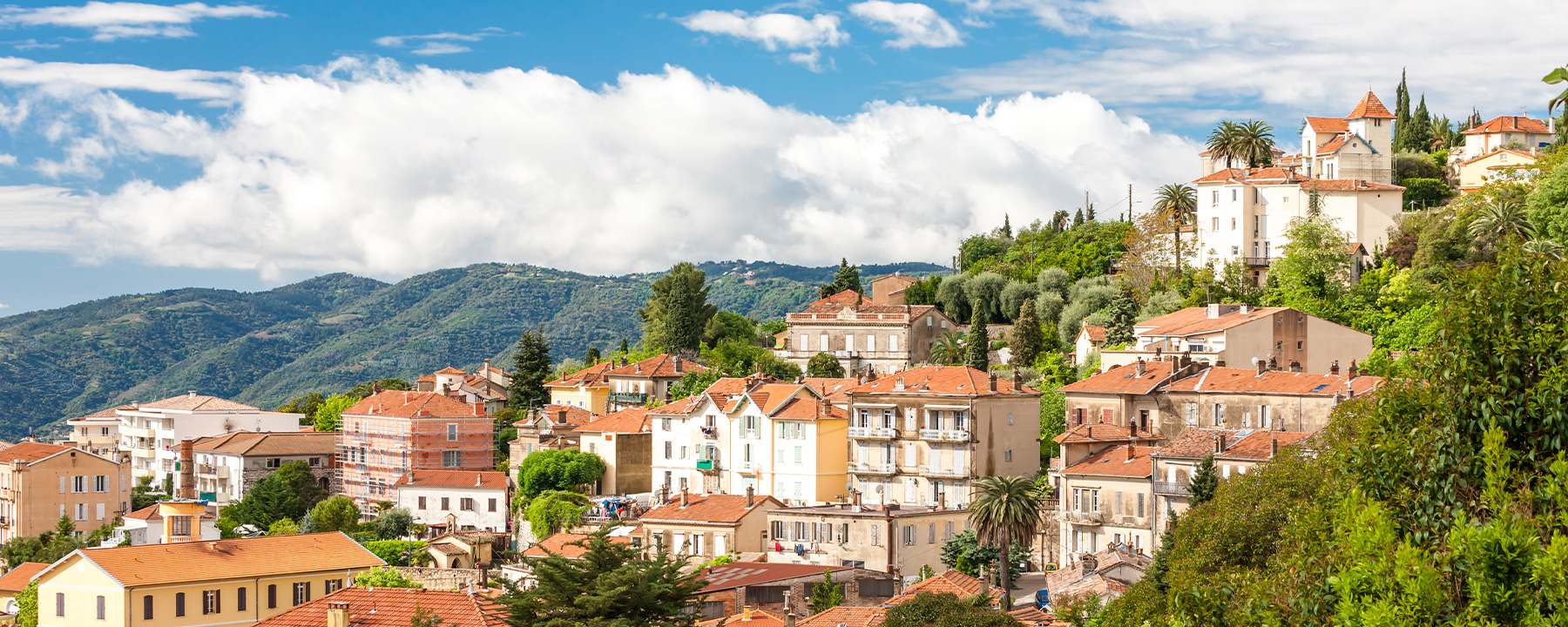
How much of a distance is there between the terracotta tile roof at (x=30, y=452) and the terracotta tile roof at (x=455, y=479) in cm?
3009

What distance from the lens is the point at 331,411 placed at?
343 feet

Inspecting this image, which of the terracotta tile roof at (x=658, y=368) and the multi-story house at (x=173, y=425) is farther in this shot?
the multi-story house at (x=173, y=425)

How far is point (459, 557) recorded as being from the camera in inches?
2606

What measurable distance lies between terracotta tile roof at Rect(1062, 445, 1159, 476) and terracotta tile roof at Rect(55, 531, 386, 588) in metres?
26.5

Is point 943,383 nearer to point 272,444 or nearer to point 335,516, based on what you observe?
point 335,516

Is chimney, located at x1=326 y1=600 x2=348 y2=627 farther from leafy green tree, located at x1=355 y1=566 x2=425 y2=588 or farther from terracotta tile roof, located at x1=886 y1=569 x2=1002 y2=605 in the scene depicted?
terracotta tile roof, located at x1=886 y1=569 x2=1002 y2=605

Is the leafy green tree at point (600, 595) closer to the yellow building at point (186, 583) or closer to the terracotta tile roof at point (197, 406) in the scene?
the yellow building at point (186, 583)

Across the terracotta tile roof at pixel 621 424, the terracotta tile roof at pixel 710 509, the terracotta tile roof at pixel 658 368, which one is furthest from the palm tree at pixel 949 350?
the terracotta tile roof at pixel 710 509

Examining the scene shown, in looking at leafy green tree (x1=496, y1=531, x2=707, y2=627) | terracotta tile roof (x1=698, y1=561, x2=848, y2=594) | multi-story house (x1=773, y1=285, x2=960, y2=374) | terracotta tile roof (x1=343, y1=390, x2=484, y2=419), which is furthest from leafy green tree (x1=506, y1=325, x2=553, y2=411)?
leafy green tree (x1=496, y1=531, x2=707, y2=627)

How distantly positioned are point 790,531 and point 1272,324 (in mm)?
23633

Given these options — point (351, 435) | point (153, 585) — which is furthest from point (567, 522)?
point (351, 435)

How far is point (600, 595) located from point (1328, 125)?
230 feet

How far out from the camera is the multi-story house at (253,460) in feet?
294

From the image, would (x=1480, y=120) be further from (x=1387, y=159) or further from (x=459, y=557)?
(x=459, y=557)
